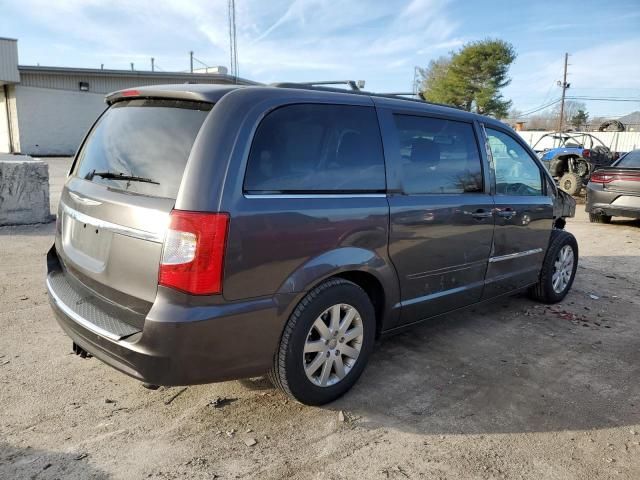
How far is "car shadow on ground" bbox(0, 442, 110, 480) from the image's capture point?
7.61ft

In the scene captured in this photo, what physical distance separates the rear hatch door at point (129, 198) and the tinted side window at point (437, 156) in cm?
140

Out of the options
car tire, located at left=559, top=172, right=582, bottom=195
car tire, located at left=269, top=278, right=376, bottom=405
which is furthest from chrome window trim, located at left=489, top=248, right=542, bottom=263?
car tire, located at left=559, top=172, right=582, bottom=195

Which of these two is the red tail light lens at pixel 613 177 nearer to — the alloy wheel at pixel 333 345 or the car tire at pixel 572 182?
the car tire at pixel 572 182

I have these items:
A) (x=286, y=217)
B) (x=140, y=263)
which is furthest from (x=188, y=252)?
(x=286, y=217)

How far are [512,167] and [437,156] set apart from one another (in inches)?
44.2

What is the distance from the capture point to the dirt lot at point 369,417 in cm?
247

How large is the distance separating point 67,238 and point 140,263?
3.04 feet

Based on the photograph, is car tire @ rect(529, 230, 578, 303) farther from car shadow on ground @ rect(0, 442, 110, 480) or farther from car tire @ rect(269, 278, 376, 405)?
car shadow on ground @ rect(0, 442, 110, 480)

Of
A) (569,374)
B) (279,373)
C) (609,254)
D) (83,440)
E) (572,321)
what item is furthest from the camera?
(609,254)

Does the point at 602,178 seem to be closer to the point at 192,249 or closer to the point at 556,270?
the point at 556,270

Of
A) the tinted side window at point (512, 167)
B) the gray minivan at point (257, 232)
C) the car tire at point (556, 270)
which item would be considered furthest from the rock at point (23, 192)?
the car tire at point (556, 270)

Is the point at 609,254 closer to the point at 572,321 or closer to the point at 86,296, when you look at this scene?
the point at 572,321

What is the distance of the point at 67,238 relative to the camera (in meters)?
3.06

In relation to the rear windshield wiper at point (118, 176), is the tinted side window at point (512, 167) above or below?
above
